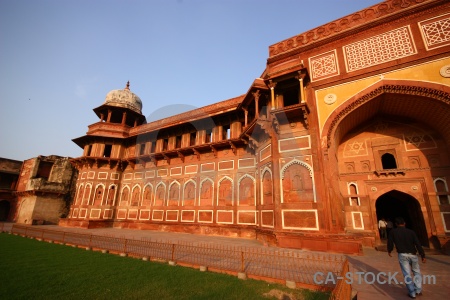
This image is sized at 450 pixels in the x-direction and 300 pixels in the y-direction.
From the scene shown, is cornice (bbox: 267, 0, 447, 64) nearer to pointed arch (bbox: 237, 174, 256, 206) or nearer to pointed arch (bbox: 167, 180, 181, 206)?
pointed arch (bbox: 237, 174, 256, 206)

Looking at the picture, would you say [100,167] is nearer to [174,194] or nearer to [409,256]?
[174,194]

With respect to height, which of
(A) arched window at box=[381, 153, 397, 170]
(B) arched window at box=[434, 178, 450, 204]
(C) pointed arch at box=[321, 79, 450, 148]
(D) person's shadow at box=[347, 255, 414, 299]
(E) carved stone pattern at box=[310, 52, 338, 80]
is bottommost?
(D) person's shadow at box=[347, 255, 414, 299]

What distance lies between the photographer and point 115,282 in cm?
458

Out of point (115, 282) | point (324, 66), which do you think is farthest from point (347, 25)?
point (115, 282)

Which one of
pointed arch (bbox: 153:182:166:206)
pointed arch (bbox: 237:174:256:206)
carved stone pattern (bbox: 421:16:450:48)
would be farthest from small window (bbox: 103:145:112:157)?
carved stone pattern (bbox: 421:16:450:48)

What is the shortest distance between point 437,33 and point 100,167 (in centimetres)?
2261

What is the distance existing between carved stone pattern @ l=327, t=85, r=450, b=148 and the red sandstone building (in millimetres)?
39

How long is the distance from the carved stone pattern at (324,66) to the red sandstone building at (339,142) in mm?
47

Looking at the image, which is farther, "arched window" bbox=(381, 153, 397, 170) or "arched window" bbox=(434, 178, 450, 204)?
"arched window" bbox=(381, 153, 397, 170)

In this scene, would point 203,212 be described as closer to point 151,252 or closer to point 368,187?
point 151,252

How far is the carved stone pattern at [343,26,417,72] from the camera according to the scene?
920 cm

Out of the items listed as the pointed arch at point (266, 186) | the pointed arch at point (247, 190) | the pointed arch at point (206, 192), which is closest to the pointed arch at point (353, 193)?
the pointed arch at point (266, 186)

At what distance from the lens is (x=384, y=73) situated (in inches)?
368

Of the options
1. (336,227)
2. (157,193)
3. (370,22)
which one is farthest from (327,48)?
(157,193)
